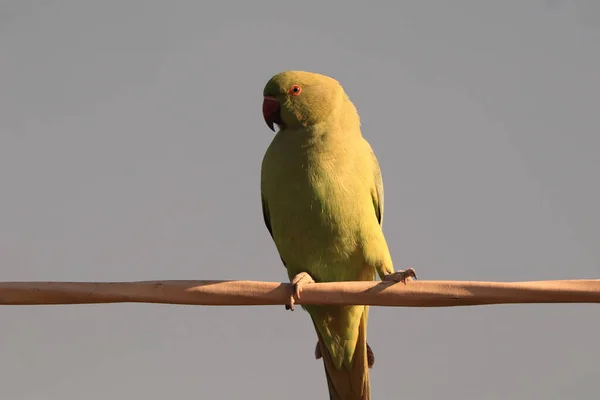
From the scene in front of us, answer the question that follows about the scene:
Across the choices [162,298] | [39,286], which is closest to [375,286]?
[162,298]

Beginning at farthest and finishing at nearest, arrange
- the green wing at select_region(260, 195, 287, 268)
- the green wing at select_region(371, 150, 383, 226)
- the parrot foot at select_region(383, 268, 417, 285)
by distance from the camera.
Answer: the green wing at select_region(260, 195, 287, 268), the green wing at select_region(371, 150, 383, 226), the parrot foot at select_region(383, 268, 417, 285)

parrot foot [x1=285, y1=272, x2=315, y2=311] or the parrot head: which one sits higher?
the parrot head

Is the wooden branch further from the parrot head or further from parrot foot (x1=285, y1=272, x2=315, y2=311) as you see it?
the parrot head

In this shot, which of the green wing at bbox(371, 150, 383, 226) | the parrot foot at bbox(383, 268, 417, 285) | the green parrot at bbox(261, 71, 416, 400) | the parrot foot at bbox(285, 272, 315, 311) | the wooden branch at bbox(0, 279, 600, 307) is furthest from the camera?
the green wing at bbox(371, 150, 383, 226)

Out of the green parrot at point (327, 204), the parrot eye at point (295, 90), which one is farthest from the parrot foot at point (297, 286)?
the parrot eye at point (295, 90)

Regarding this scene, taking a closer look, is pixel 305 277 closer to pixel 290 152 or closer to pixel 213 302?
pixel 290 152

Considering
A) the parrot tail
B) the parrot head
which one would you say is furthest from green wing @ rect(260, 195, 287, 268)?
the parrot tail

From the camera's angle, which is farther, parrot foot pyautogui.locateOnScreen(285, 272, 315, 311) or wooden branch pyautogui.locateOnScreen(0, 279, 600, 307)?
parrot foot pyautogui.locateOnScreen(285, 272, 315, 311)

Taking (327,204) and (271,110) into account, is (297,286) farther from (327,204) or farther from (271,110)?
(271,110)

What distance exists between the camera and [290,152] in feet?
17.2

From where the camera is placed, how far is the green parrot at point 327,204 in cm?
508

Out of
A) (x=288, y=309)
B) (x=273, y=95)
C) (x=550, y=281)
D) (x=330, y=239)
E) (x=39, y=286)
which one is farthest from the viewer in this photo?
(x=273, y=95)

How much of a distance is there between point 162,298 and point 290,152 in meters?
1.77

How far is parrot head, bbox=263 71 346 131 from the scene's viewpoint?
212 inches
